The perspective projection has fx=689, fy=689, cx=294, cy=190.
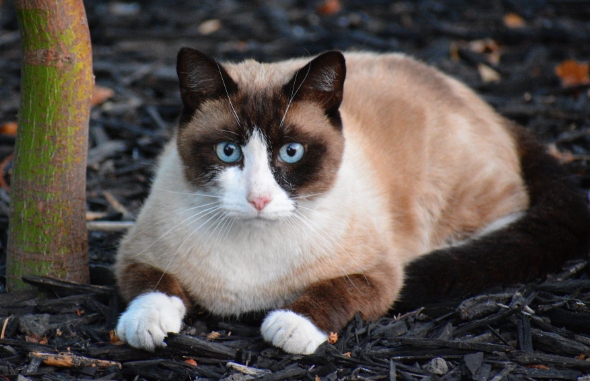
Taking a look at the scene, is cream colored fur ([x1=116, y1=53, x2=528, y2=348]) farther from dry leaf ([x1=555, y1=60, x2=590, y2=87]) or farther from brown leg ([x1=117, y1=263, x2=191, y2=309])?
dry leaf ([x1=555, y1=60, x2=590, y2=87])

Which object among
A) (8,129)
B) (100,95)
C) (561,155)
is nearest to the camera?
(561,155)

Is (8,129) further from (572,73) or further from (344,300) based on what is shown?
(572,73)

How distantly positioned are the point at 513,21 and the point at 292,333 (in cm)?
471

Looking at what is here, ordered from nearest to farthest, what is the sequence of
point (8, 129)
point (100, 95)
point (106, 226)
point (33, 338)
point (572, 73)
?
point (33, 338), point (106, 226), point (8, 129), point (100, 95), point (572, 73)

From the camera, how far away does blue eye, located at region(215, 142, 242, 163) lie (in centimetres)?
282

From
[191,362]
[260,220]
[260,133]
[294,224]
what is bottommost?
[191,362]

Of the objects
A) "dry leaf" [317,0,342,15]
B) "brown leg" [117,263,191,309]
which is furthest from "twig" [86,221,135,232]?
"dry leaf" [317,0,342,15]

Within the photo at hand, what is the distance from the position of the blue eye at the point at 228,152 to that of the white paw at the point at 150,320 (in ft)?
2.17

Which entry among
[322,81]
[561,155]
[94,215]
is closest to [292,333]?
[322,81]

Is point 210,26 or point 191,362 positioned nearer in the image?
point 191,362

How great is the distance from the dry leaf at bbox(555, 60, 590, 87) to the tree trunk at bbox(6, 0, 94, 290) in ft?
12.7

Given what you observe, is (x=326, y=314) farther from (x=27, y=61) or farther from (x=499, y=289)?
(x=27, y=61)

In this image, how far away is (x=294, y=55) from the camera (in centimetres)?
581

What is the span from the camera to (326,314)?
2.92 metres
